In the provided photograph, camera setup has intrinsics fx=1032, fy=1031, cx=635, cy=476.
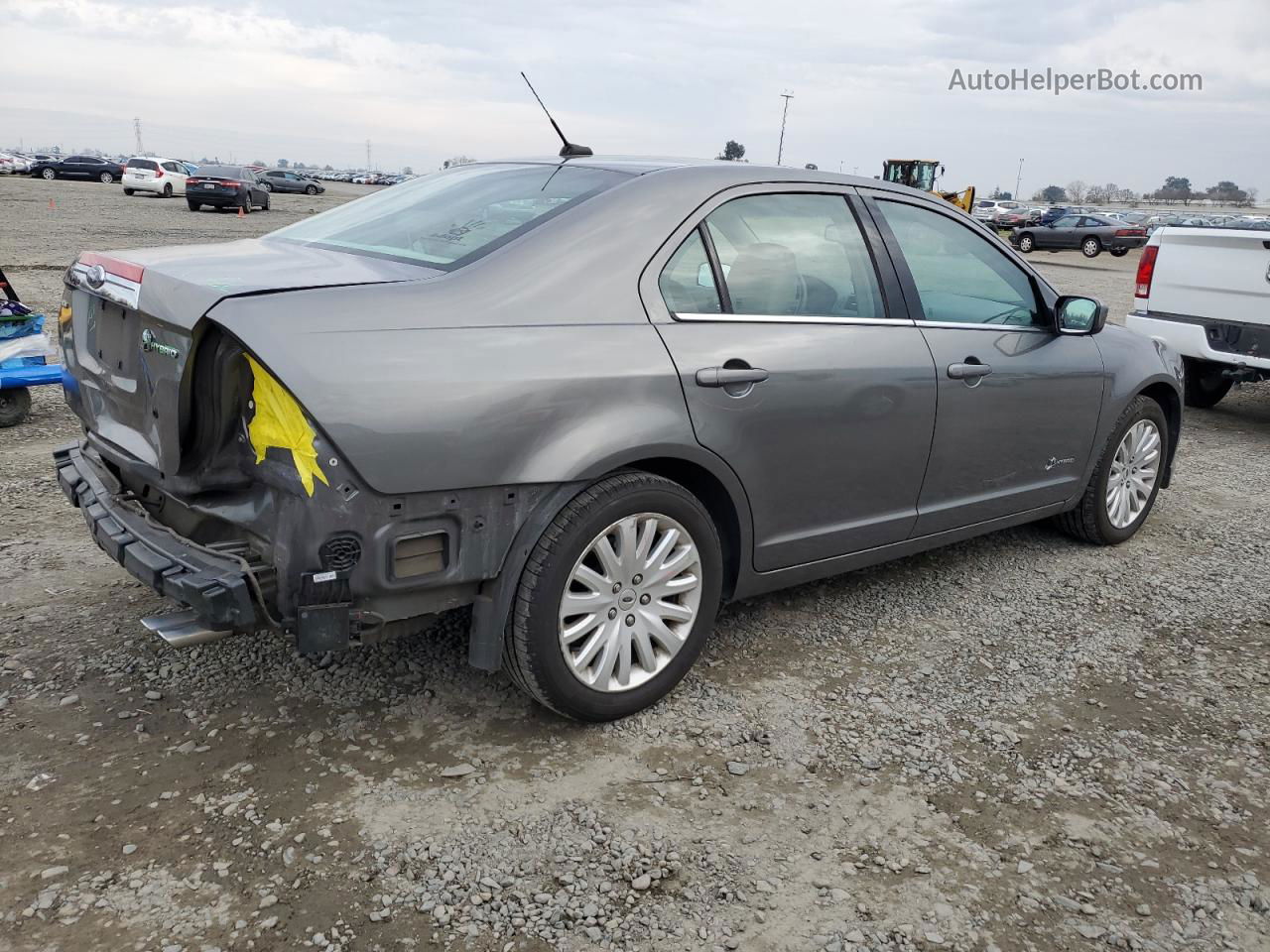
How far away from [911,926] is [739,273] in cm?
199

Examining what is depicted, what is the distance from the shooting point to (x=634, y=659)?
321 centimetres

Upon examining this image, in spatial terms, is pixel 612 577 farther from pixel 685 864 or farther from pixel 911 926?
pixel 911 926

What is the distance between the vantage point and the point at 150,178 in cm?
3675

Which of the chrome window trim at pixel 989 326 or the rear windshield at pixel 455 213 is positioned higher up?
the rear windshield at pixel 455 213

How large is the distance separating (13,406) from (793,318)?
5.03 m

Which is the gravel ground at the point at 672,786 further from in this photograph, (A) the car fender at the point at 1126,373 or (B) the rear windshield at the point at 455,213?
(B) the rear windshield at the point at 455,213

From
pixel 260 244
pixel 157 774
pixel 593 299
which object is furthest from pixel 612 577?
pixel 260 244

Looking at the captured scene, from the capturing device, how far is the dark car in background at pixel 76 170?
48500mm

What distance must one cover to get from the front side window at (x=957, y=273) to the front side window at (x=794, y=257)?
0.85 feet

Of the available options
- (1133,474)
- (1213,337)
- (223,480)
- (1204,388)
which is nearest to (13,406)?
(223,480)

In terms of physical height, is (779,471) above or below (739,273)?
below

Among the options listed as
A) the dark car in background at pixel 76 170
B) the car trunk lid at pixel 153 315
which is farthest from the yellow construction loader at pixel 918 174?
the dark car in background at pixel 76 170

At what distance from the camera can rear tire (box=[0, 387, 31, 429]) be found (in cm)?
612

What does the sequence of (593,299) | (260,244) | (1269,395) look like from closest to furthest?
(593,299) < (260,244) < (1269,395)
